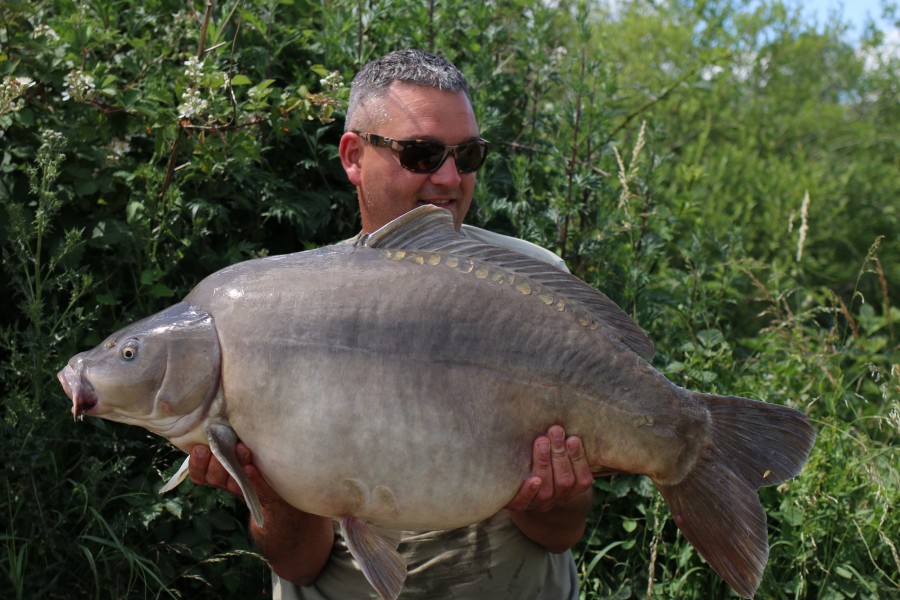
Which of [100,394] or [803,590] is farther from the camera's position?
[803,590]

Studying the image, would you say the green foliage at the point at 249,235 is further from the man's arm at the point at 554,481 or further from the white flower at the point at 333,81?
the man's arm at the point at 554,481

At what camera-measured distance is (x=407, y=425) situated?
6.23ft

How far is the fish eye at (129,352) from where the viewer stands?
1.94 metres

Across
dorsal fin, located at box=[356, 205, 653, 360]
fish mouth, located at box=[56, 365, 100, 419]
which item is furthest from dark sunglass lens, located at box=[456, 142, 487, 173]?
fish mouth, located at box=[56, 365, 100, 419]

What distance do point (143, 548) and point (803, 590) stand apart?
2.02m

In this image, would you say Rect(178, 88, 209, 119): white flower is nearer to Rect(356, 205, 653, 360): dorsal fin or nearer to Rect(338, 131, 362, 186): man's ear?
Rect(338, 131, 362, 186): man's ear

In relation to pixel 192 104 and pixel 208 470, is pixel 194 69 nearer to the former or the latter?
pixel 192 104

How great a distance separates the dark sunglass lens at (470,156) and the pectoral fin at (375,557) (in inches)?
39.3

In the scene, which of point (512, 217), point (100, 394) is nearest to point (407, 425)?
point (100, 394)

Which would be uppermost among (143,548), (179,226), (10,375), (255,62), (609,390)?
(255,62)

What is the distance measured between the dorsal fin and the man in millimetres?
353

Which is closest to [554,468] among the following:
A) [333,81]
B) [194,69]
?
[333,81]

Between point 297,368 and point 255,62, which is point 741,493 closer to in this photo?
point 297,368

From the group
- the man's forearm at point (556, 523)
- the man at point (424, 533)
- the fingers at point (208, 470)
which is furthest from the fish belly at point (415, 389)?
the man's forearm at point (556, 523)
